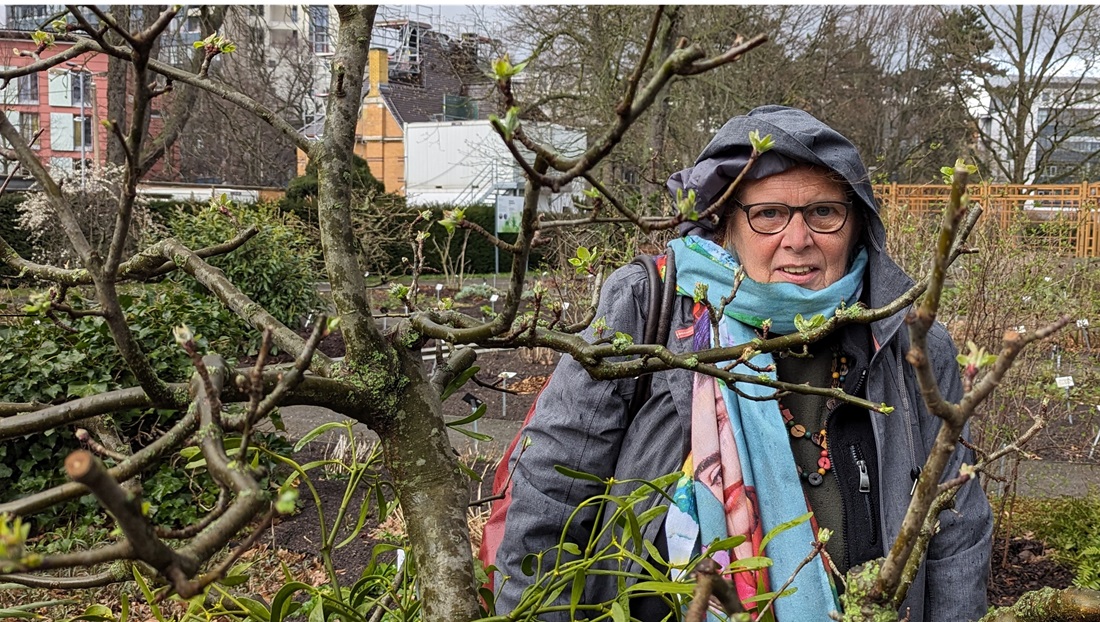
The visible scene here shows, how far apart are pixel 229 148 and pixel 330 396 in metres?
34.8

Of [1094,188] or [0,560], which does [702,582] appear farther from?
[1094,188]

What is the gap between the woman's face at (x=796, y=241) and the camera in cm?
234

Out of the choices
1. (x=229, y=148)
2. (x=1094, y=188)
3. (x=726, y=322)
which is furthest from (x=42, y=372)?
(x=229, y=148)

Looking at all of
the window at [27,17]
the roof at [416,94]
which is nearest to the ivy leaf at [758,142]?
the window at [27,17]

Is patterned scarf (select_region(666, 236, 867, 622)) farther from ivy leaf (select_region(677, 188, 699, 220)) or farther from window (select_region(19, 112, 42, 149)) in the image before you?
window (select_region(19, 112, 42, 149))

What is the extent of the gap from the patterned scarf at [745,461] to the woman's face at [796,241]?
0.18 feet

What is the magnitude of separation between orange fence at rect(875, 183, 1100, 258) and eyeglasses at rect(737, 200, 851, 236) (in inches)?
111

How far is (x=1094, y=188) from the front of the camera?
1825cm

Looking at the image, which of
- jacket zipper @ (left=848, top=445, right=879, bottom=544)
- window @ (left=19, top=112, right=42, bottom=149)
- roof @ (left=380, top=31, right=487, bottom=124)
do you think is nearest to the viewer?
jacket zipper @ (left=848, top=445, right=879, bottom=544)

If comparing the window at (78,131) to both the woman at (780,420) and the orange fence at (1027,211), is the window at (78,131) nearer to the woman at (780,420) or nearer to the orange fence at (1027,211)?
the orange fence at (1027,211)

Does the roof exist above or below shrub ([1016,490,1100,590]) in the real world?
above

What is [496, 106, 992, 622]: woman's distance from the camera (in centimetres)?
215

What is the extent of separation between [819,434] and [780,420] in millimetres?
119

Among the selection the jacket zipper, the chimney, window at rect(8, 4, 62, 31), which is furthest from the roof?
the jacket zipper
